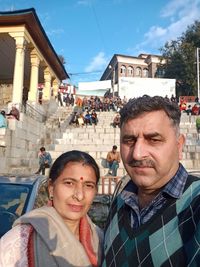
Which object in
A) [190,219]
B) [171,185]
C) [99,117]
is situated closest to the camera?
[190,219]

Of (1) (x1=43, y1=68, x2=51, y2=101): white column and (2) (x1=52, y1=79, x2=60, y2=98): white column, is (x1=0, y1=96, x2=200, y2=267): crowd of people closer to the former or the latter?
(1) (x1=43, y1=68, x2=51, y2=101): white column

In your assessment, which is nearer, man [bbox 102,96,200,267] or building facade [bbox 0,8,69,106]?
man [bbox 102,96,200,267]

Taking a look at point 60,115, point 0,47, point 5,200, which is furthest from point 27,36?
point 5,200

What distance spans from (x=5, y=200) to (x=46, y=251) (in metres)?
2.28

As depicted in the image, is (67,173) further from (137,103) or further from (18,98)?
(18,98)

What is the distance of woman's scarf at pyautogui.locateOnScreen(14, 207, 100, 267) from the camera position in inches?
73.9

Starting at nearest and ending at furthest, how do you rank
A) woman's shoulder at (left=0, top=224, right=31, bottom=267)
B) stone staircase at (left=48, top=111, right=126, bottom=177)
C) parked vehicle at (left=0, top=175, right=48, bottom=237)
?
woman's shoulder at (left=0, top=224, right=31, bottom=267) < parked vehicle at (left=0, top=175, right=48, bottom=237) < stone staircase at (left=48, top=111, right=126, bottom=177)

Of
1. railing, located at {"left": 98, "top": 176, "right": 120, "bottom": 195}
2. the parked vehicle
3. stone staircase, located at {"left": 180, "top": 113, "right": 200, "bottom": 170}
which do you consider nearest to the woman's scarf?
the parked vehicle

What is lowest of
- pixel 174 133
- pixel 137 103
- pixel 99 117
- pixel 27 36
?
pixel 174 133

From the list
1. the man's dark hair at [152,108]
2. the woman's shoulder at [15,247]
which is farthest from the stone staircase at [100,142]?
the man's dark hair at [152,108]

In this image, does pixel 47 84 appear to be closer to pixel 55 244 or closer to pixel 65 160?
pixel 65 160

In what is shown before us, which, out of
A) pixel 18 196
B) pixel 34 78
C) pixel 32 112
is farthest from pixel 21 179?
pixel 34 78

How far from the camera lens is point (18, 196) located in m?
4.01

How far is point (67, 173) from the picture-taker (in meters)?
2.21
